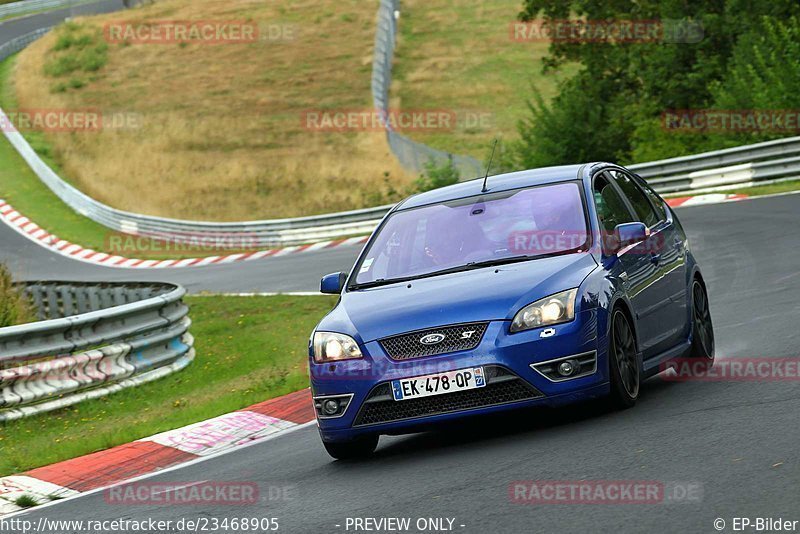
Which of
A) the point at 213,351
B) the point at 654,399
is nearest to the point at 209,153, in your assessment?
the point at 213,351

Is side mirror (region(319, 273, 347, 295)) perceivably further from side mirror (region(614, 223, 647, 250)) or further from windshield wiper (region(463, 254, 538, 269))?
side mirror (region(614, 223, 647, 250))

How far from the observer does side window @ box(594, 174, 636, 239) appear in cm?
897

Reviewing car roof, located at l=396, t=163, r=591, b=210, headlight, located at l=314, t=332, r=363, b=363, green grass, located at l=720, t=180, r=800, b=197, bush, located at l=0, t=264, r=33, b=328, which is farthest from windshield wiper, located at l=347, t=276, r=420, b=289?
green grass, located at l=720, t=180, r=800, b=197

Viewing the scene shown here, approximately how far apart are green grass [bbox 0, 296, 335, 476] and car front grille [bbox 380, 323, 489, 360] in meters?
3.15

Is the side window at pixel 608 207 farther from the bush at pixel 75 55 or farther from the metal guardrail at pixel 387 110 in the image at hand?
the bush at pixel 75 55

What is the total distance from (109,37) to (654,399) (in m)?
62.2

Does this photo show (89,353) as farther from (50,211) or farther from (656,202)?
(50,211)

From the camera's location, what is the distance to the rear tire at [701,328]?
32.1ft

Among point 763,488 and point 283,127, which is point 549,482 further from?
point 283,127

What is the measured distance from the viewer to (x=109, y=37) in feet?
221

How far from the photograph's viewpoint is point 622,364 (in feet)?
26.8

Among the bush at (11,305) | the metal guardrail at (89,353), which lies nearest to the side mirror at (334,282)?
the metal guardrail at (89,353)

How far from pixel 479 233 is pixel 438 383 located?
146cm

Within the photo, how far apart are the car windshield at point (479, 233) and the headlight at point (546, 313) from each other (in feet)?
2.27
